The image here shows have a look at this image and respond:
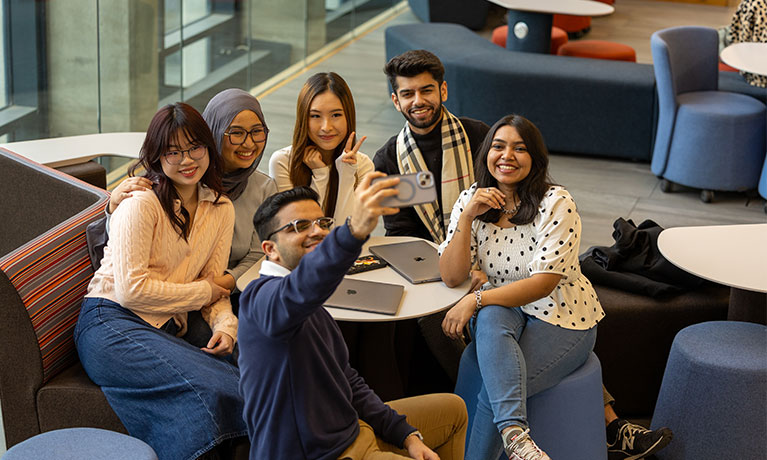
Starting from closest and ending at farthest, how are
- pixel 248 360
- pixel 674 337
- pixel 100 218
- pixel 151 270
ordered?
pixel 248 360 → pixel 151 270 → pixel 100 218 → pixel 674 337

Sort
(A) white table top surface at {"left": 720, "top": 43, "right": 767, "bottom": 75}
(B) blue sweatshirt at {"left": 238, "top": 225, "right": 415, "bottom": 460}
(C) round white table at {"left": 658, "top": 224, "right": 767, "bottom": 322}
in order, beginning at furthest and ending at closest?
(A) white table top surface at {"left": 720, "top": 43, "right": 767, "bottom": 75} → (C) round white table at {"left": 658, "top": 224, "right": 767, "bottom": 322} → (B) blue sweatshirt at {"left": 238, "top": 225, "right": 415, "bottom": 460}

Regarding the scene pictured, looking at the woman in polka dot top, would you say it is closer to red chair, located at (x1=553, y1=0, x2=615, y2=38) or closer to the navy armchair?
the navy armchair

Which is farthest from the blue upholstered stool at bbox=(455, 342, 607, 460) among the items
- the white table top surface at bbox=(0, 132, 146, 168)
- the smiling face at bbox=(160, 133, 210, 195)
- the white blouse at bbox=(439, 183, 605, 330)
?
the white table top surface at bbox=(0, 132, 146, 168)

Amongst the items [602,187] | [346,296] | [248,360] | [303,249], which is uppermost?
[303,249]

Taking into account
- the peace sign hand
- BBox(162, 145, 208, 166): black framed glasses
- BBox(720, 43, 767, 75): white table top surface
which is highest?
BBox(162, 145, 208, 166): black framed glasses

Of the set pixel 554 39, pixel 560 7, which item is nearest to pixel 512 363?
pixel 560 7

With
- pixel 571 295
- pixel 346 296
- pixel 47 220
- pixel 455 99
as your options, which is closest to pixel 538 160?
pixel 571 295

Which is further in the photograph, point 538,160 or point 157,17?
point 157,17

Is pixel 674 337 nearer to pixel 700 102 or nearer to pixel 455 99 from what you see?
pixel 700 102

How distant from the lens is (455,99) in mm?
7109

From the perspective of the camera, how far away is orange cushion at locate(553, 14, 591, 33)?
11.0 meters

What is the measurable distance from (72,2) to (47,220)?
7.69 ft

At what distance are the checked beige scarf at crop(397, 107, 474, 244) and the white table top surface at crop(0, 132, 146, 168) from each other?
134 centimetres

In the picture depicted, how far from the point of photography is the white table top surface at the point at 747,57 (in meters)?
5.89
